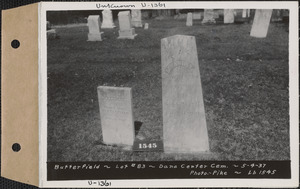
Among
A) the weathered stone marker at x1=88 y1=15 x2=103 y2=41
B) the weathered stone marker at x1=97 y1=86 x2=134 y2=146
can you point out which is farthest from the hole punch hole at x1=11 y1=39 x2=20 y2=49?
the weathered stone marker at x1=88 y1=15 x2=103 y2=41

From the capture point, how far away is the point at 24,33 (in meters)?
3.57

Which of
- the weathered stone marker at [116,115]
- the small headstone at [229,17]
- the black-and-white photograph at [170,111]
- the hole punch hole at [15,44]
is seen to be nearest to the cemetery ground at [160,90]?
the black-and-white photograph at [170,111]

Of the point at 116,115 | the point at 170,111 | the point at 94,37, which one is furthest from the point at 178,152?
the point at 94,37

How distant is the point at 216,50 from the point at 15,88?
3.45 metres

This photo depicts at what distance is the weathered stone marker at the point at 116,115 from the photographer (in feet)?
11.7

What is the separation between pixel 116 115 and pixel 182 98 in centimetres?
91

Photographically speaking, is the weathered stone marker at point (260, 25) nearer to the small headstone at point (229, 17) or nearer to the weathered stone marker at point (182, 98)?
the small headstone at point (229, 17)

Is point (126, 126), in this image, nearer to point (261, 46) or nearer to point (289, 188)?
point (289, 188)

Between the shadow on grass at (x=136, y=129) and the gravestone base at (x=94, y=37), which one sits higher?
the gravestone base at (x=94, y=37)

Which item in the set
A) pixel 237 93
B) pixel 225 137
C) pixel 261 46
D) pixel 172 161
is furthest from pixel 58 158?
pixel 261 46

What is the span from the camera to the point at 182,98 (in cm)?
338

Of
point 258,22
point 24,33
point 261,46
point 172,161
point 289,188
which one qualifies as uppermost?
point 24,33

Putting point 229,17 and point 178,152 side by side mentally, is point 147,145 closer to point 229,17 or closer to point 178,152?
point 178,152

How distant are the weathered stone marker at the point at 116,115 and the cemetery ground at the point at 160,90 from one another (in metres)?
0.16
